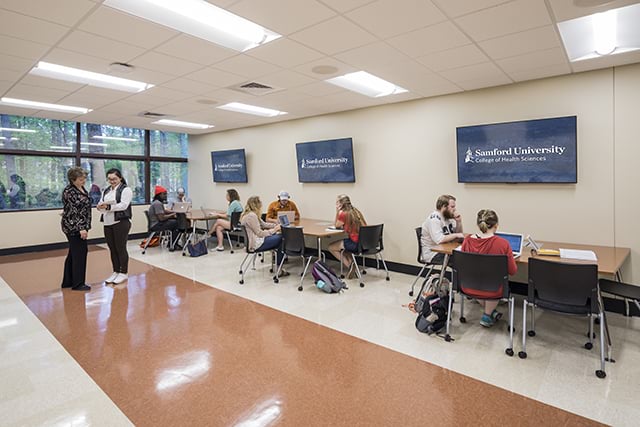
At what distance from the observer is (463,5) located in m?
2.46

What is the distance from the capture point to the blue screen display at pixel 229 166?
7.92 meters

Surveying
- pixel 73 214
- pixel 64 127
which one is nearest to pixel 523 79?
pixel 73 214

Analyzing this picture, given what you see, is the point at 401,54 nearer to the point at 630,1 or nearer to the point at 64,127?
the point at 630,1

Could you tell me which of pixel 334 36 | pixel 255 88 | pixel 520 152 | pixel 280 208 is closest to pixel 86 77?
pixel 255 88

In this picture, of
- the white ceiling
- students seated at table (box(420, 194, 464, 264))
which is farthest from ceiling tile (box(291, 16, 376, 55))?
students seated at table (box(420, 194, 464, 264))

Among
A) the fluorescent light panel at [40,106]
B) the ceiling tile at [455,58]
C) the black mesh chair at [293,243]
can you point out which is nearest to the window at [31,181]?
the fluorescent light panel at [40,106]

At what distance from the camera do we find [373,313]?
3.82 m

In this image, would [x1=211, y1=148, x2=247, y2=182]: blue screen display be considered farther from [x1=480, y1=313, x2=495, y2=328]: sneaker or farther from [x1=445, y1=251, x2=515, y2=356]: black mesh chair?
[x1=480, y1=313, x2=495, y2=328]: sneaker

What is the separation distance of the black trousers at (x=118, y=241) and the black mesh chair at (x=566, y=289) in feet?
15.9

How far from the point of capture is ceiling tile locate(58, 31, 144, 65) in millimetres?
3018

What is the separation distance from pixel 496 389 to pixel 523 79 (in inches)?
137

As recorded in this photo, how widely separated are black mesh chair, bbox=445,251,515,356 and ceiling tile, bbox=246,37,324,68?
2.33 m

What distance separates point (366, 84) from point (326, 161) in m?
1.78

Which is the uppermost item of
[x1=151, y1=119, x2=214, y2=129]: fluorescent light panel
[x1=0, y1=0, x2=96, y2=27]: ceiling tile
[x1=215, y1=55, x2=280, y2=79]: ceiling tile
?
[x1=151, y1=119, x2=214, y2=129]: fluorescent light panel
